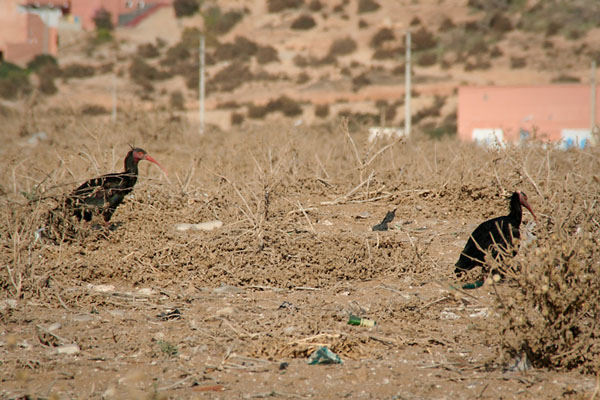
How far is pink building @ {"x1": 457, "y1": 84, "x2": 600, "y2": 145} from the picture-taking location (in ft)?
90.0

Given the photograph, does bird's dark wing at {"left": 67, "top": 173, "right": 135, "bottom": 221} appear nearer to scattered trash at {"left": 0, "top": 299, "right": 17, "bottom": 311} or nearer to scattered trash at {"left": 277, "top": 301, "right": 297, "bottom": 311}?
scattered trash at {"left": 0, "top": 299, "right": 17, "bottom": 311}

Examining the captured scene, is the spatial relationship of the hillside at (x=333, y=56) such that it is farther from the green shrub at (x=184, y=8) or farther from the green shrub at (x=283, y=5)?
the green shrub at (x=184, y=8)

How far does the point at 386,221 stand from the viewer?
7.27m

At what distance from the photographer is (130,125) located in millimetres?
14555

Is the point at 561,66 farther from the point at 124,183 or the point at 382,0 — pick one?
the point at 124,183

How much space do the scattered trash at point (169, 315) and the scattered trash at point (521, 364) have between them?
7.94 ft

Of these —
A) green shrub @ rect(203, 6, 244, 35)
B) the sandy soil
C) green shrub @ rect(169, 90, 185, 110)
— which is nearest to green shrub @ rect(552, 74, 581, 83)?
green shrub @ rect(169, 90, 185, 110)

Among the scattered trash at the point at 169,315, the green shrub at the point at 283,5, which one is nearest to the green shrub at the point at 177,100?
the green shrub at the point at 283,5

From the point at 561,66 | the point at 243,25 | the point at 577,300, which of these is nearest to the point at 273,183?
the point at 577,300

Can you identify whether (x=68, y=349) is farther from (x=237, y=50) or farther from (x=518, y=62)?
(x=237, y=50)

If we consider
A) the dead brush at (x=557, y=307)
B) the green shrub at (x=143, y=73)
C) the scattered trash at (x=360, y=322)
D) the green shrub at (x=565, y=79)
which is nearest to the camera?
the dead brush at (x=557, y=307)

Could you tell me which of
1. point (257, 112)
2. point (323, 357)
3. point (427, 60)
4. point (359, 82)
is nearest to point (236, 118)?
point (257, 112)

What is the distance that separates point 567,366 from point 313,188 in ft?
14.9

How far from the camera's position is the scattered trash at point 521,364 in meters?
4.09
